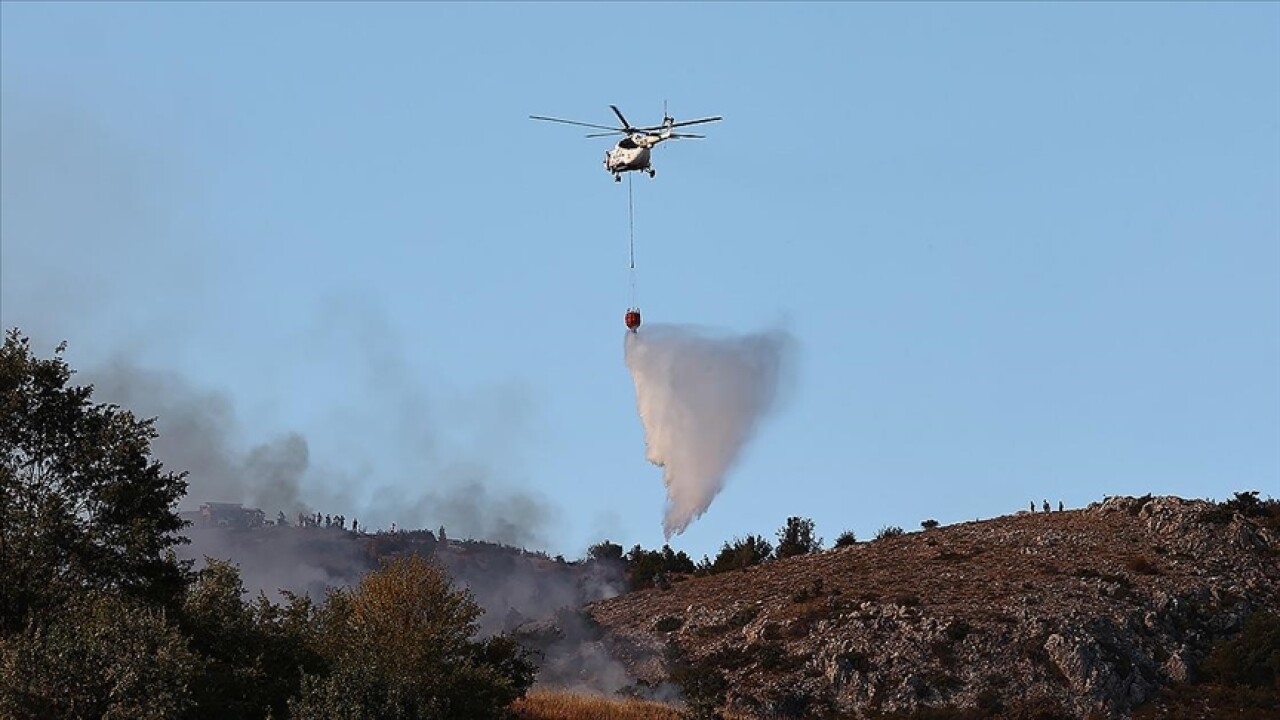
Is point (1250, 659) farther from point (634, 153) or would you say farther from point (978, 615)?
point (634, 153)

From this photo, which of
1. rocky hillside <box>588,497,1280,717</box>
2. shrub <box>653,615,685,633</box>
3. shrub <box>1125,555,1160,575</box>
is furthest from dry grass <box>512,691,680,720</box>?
shrub <box>1125,555,1160,575</box>

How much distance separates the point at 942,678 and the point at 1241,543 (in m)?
29.4

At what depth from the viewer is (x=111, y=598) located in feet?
233

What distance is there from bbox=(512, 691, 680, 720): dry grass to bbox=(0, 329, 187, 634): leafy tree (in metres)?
20.1

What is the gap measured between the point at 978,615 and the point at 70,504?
6391 cm

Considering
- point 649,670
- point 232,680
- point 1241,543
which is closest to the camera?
point 232,680

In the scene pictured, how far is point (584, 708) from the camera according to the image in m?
93.2

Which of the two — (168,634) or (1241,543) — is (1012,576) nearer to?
(1241,543)

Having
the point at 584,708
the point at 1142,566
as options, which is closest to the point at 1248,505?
the point at 1142,566

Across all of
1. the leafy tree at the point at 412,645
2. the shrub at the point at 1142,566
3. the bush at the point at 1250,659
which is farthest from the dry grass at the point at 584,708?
the shrub at the point at 1142,566

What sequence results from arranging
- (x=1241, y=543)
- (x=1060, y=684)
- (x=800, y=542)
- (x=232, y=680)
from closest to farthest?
(x=232, y=680) < (x=1060, y=684) < (x=1241, y=543) < (x=800, y=542)

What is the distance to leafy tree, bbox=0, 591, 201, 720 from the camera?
2470 inches

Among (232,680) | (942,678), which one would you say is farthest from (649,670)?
(232,680)

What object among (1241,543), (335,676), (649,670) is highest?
(1241,543)
